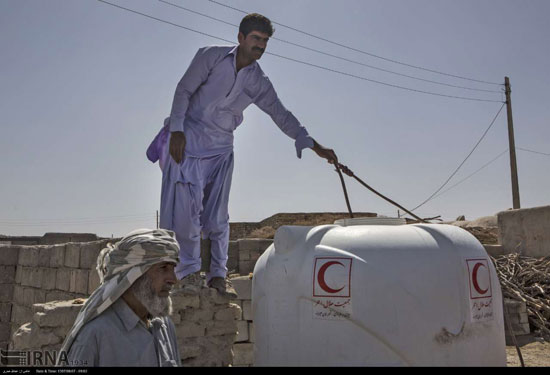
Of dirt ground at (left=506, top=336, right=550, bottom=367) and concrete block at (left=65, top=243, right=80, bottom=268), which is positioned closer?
dirt ground at (left=506, top=336, right=550, bottom=367)

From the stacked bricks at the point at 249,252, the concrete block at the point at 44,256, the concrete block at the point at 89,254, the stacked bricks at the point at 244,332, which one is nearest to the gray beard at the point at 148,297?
the stacked bricks at the point at 244,332

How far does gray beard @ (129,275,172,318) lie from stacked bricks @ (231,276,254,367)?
3.45m

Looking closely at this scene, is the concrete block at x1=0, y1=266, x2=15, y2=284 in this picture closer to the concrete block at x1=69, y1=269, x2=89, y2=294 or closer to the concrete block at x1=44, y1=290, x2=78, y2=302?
the concrete block at x1=44, y1=290, x2=78, y2=302

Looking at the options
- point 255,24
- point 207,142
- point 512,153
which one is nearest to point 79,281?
point 207,142

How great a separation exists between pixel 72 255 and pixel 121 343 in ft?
19.2

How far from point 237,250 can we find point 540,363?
15.5ft

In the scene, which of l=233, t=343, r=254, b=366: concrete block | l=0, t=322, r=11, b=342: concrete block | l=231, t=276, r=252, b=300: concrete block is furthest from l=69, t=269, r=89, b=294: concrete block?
l=0, t=322, r=11, b=342: concrete block

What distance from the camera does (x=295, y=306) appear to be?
9.11ft

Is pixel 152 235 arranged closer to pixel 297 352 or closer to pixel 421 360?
pixel 297 352

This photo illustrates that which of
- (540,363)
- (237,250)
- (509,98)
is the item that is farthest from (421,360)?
(509,98)

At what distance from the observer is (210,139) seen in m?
3.90

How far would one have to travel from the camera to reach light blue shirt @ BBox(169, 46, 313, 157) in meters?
3.75

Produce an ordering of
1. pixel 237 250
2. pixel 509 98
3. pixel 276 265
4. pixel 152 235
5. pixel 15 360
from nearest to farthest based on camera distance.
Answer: pixel 152 235 → pixel 276 265 → pixel 15 360 → pixel 237 250 → pixel 509 98

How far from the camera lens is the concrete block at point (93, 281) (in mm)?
6469
